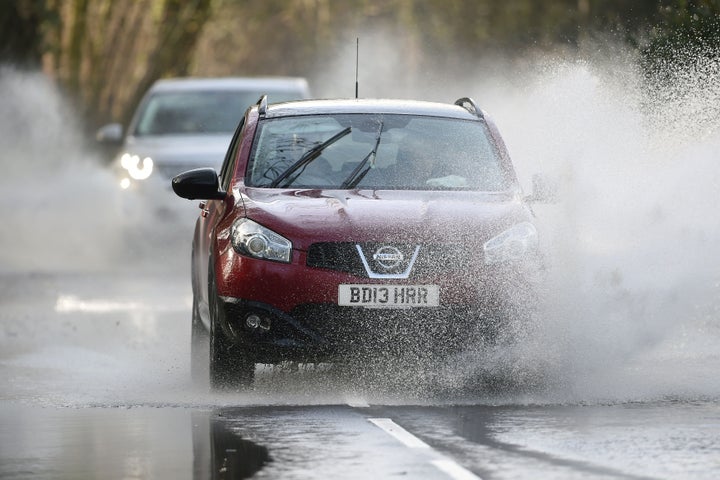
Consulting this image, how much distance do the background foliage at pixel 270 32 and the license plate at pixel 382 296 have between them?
13516 mm

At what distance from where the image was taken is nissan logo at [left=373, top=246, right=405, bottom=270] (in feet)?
35.7

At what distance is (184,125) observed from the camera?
22.8 m

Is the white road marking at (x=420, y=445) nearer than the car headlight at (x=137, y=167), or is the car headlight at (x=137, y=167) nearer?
the white road marking at (x=420, y=445)

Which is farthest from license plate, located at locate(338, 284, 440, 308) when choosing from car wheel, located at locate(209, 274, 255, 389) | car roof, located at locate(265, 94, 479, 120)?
car roof, located at locate(265, 94, 479, 120)

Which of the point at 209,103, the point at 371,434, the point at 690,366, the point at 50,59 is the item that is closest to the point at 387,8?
the point at 50,59

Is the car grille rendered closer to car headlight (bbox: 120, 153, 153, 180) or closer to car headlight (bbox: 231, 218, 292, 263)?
car headlight (bbox: 231, 218, 292, 263)

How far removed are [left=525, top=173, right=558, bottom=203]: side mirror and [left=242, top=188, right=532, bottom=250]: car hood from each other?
32cm

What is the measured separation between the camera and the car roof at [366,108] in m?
12.8

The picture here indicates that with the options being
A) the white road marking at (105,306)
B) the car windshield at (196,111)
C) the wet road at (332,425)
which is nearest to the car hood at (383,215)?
the wet road at (332,425)

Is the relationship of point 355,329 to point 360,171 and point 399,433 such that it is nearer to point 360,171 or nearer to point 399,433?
point 399,433

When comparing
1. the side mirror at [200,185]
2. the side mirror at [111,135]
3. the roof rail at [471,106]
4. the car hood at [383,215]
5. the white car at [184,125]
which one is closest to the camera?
the car hood at [383,215]

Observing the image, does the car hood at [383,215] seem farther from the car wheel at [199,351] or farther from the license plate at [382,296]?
the car wheel at [199,351]

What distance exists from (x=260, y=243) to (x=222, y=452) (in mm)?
2061

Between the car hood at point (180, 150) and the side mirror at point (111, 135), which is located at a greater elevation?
the side mirror at point (111, 135)
